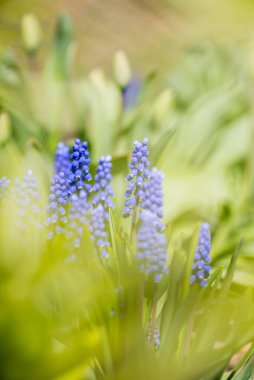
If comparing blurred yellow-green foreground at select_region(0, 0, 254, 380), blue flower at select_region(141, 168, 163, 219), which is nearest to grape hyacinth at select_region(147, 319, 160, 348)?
blurred yellow-green foreground at select_region(0, 0, 254, 380)

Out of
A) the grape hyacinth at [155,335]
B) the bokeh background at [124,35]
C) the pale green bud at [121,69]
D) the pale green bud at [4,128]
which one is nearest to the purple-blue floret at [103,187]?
the grape hyacinth at [155,335]

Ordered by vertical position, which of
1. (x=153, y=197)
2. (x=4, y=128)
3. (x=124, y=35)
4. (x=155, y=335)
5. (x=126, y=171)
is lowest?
(x=155, y=335)

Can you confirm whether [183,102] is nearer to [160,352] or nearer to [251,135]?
[251,135]

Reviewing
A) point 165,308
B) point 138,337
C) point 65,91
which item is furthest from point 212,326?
point 65,91

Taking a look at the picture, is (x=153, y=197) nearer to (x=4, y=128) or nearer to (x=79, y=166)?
(x=79, y=166)

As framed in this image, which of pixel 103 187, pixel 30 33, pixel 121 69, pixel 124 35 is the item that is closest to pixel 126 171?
pixel 103 187

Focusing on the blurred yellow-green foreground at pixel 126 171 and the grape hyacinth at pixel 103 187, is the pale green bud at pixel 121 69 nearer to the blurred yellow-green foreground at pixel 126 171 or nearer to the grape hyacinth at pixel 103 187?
the blurred yellow-green foreground at pixel 126 171
